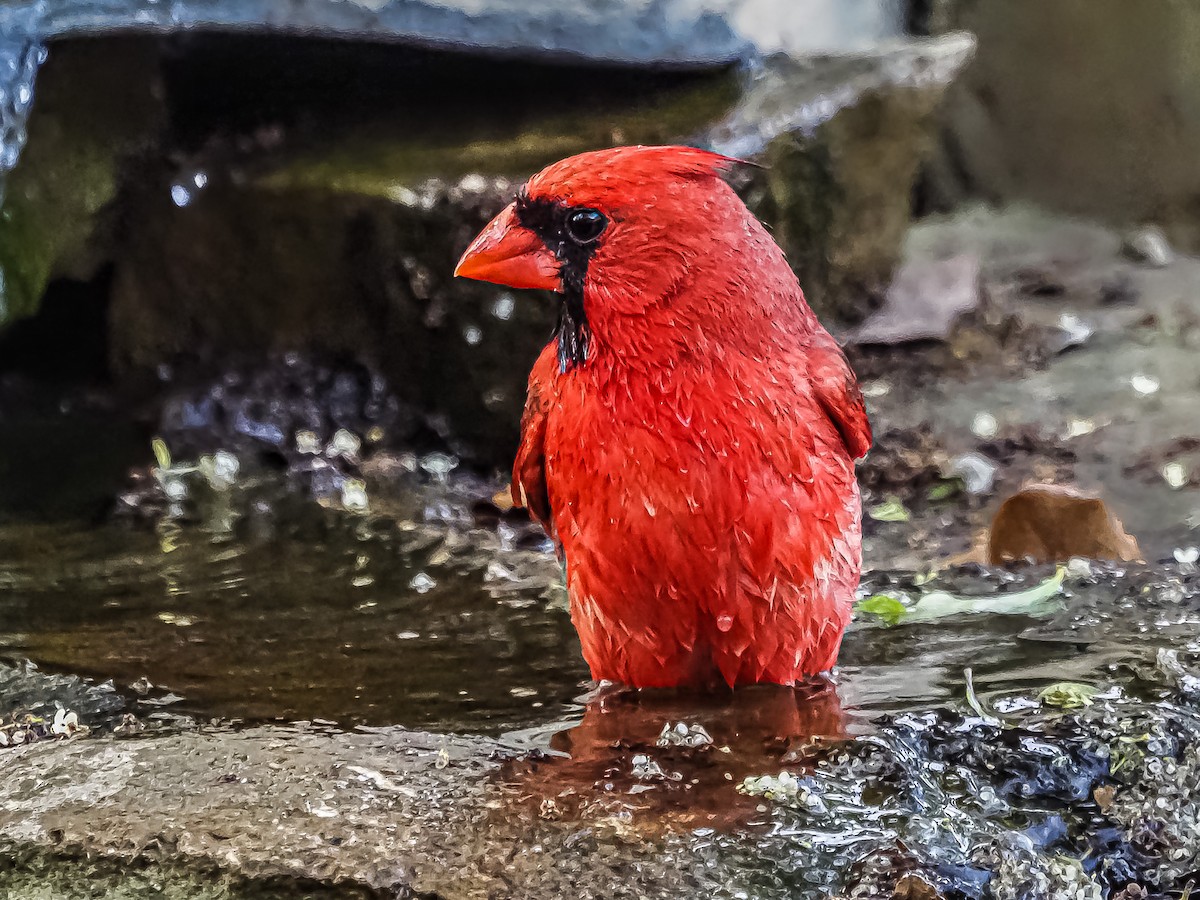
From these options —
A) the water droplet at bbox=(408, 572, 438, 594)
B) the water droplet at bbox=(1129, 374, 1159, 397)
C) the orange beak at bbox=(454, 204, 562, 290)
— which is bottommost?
the water droplet at bbox=(408, 572, 438, 594)

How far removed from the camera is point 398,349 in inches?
149

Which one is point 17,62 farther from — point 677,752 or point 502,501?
point 677,752

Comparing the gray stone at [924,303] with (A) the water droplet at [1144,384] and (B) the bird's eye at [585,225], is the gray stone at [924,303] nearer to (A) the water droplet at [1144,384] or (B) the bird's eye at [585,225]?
(A) the water droplet at [1144,384]

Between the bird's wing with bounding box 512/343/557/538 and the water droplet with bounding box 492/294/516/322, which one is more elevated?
the water droplet with bounding box 492/294/516/322

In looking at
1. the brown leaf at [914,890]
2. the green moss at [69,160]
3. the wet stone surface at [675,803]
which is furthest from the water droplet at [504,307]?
the brown leaf at [914,890]

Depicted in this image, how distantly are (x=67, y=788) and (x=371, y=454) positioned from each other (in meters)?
2.10

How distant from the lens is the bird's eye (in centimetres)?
179

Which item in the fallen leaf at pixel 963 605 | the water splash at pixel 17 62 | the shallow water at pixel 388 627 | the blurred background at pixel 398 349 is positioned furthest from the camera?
the water splash at pixel 17 62

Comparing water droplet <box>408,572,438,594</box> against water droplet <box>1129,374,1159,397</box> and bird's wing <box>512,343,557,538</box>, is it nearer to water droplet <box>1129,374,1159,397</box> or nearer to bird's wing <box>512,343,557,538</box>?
bird's wing <box>512,343,557,538</box>

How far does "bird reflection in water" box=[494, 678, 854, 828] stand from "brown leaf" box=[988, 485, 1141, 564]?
0.91m

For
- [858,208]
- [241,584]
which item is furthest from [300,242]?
[858,208]

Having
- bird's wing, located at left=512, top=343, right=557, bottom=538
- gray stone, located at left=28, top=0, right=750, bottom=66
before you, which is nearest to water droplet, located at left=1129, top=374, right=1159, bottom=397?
gray stone, located at left=28, top=0, right=750, bottom=66

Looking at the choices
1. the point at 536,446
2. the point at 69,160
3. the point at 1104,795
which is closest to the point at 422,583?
the point at 536,446

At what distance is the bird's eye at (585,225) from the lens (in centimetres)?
179
